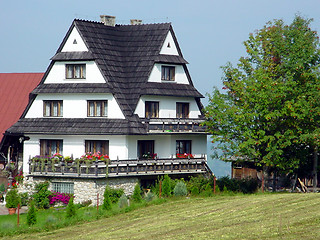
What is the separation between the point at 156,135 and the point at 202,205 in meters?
12.8

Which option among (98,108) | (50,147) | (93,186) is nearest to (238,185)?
(93,186)

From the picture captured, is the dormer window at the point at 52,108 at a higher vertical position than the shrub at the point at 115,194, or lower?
higher

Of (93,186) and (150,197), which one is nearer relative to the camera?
(150,197)

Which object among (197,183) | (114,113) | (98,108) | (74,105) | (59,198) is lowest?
(59,198)

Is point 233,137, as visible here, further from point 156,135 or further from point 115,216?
point 115,216

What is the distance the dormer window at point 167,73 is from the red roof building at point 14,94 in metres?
10.5

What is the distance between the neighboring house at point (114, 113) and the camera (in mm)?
50938

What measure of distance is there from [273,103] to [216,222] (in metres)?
15.5

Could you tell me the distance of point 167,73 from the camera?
183 ft

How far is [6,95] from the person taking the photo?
59125mm

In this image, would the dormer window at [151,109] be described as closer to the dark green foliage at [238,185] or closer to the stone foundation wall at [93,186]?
the stone foundation wall at [93,186]

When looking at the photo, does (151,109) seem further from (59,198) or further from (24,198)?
(24,198)

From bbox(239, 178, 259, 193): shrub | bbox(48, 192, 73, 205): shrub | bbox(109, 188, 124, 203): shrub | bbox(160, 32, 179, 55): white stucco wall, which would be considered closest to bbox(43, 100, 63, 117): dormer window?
bbox(48, 192, 73, 205): shrub

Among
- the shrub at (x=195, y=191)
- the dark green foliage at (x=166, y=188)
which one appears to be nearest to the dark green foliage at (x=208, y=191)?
the shrub at (x=195, y=191)
